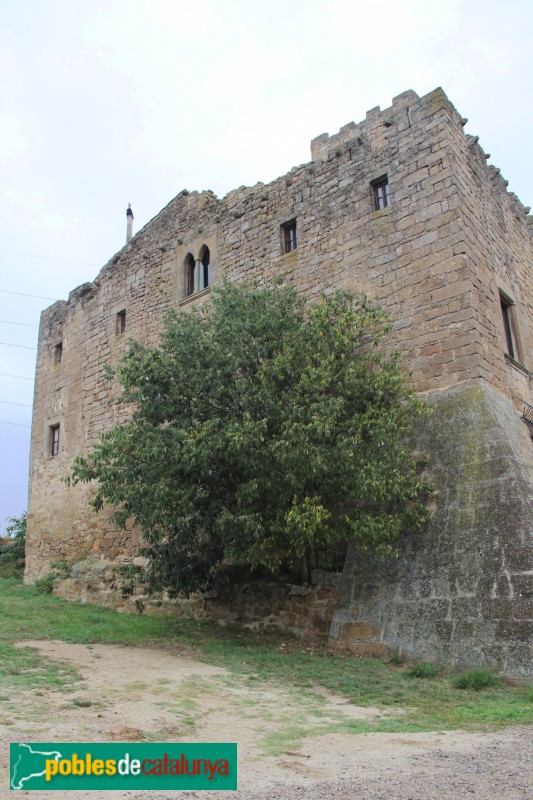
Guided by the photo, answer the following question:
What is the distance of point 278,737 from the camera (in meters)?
5.19

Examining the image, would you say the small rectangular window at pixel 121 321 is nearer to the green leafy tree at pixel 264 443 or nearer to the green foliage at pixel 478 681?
the green leafy tree at pixel 264 443

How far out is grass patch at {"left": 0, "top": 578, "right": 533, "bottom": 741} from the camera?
599 centimetres

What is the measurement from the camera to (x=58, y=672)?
289 inches

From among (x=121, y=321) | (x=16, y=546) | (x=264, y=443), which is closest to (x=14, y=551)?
(x=16, y=546)

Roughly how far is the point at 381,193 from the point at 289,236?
2398 millimetres

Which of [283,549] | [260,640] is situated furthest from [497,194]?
[260,640]

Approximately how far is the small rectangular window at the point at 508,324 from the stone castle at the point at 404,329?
0.04 meters

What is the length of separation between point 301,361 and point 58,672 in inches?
210

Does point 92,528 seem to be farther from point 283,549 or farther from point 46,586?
point 283,549

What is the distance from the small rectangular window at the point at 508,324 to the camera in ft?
40.3

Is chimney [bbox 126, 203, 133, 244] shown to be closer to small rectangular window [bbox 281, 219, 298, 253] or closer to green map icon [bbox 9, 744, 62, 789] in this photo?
small rectangular window [bbox 281, 219, 298, 253]

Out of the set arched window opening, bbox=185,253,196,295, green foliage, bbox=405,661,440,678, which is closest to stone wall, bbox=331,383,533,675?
green foliage, bbox=405,661,440,678

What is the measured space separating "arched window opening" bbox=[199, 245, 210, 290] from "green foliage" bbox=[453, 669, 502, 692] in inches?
434

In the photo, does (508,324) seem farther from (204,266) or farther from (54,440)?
(54,440)
